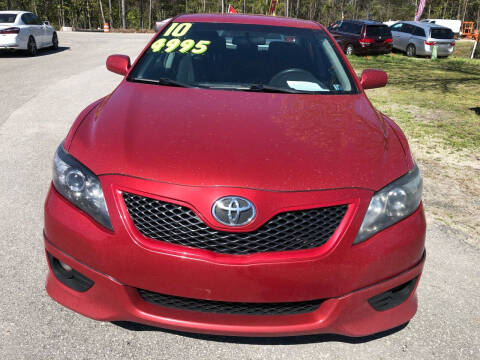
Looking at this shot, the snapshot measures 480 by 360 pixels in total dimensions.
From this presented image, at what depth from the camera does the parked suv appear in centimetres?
1966

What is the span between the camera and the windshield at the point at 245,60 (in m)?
3.23

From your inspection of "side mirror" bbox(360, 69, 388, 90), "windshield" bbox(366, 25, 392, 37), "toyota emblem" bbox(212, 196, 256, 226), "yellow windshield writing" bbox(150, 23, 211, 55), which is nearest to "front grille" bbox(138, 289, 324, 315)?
"toyota emblem" bbox(212, 196, 256, 226)

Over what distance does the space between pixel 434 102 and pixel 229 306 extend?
9.03m

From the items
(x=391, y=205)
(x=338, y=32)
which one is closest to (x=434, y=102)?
(x=391, y=205)

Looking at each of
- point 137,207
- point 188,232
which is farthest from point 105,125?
point 188,232

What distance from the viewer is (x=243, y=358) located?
2.27 meters

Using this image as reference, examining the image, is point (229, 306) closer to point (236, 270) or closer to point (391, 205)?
point (236, 270)

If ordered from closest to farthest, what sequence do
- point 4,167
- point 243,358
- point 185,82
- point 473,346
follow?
point 243,358
point 473,346
point 185,82
point 4,167

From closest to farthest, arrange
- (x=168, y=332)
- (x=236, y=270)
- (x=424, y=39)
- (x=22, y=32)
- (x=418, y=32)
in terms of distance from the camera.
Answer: (x=236, y=270)
(x=168, y=332)
(x=22, y=32)
(x=424, y=39)
(x=418, y=32)

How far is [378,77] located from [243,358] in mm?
2450

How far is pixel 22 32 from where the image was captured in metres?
14.4

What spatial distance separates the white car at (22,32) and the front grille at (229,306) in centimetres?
1459

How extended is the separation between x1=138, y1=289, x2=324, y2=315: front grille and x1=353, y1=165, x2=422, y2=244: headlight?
1.23 feet

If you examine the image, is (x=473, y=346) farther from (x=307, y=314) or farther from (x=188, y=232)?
(x=188, y=232)
